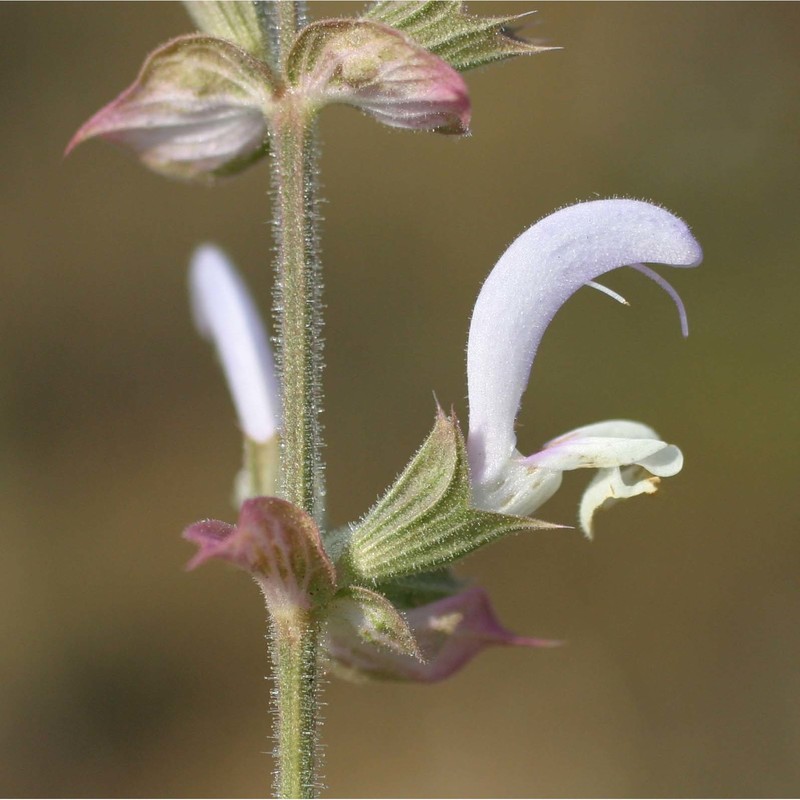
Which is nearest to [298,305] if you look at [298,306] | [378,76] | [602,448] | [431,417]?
[298,306]

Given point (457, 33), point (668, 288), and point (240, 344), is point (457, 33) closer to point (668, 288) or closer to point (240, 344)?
point (668, 288)

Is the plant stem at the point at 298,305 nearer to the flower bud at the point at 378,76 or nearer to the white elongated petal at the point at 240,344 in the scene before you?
the flower bud at the point at 378,76

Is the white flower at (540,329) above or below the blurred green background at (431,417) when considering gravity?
below

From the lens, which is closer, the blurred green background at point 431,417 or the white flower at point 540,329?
the white flower at point 540,329

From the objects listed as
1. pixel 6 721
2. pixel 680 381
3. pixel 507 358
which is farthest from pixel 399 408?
pixel 507 358

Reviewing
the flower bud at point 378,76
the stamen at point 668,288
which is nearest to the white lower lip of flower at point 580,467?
the stamen at point 668,288

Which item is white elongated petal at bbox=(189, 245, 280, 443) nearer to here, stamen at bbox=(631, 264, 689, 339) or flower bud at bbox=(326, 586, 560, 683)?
flower bud at bbox=(326, 586, 560, 683)

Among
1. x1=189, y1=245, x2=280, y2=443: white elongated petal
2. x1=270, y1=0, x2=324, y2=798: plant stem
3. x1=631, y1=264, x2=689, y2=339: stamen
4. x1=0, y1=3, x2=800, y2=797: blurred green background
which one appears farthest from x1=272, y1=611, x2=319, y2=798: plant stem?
x1=0, y1=3, x2=800, y2=797: blurred green background
